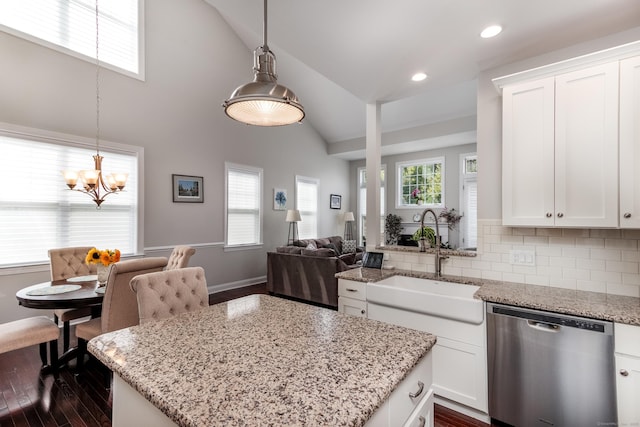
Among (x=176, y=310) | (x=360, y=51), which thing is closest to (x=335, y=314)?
(x=176, y=310)

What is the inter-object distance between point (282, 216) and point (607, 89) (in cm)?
554

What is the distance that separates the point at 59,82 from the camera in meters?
3.63

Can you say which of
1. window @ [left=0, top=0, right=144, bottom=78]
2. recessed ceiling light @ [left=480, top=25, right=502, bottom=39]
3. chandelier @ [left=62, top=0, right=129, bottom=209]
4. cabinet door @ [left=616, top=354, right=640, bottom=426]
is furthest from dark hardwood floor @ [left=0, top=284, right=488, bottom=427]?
window @ [left=0, top=0, right=144, bottom=78]

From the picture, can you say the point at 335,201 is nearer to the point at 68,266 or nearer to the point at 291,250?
the point at 291,250

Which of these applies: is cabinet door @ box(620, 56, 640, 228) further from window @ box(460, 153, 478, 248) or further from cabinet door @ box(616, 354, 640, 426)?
window @ box(460, 153, 478, 248)

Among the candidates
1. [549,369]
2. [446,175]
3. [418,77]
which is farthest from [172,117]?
[446,175]

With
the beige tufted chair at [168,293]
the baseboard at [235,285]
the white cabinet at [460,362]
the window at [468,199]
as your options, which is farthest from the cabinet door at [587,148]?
the window at [468,199]

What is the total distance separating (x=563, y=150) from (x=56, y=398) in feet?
13.2

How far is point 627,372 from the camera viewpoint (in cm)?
149

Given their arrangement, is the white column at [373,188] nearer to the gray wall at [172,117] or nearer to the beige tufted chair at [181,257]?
the beige tufted chair at [181,257]

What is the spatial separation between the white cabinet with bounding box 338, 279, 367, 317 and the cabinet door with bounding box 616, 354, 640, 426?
1.45m

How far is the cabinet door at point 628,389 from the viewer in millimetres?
1470

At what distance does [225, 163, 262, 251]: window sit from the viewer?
558 cm

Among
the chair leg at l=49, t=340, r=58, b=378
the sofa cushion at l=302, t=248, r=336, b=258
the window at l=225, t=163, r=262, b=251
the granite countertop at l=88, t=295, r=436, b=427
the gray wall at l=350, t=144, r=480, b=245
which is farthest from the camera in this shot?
the gray wall at l=350, t=144, r=480, b=245
